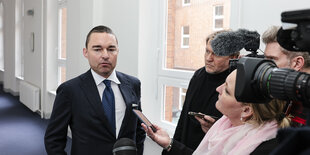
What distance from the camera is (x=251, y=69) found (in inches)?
28.0

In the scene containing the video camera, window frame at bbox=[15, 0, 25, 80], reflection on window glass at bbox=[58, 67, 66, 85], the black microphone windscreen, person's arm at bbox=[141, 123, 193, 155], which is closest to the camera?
the video camera

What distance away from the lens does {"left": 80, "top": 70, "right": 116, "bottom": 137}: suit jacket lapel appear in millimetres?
1745

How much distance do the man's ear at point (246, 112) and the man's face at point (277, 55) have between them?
314 millimetres

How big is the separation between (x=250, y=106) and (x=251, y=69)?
0.51 meters

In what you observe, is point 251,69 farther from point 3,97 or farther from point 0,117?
point 3,97

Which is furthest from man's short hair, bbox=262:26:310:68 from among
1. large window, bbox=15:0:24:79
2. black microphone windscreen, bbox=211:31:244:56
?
Answer: large window, bbox=15:0:24:79

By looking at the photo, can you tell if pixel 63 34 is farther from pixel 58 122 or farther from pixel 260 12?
pixel 260 12

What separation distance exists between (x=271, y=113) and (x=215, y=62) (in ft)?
2.44

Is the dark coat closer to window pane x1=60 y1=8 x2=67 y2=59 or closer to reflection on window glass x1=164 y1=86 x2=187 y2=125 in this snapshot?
reflection on window glass x1=164 y1=86 x2=187 y2=125

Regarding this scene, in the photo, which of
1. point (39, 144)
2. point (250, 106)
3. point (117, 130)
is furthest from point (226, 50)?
point (39, 144)

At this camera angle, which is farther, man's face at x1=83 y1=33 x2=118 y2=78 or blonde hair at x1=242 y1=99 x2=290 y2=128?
man's face at x1=83 y1=33 x2=118 y2=78

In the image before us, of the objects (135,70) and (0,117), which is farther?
(0,117)

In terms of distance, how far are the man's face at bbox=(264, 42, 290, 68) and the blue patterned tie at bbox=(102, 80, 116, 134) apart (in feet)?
3.09

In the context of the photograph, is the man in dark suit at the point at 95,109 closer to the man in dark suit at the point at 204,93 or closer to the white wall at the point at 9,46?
the man in dark suit at the point at 204,93
